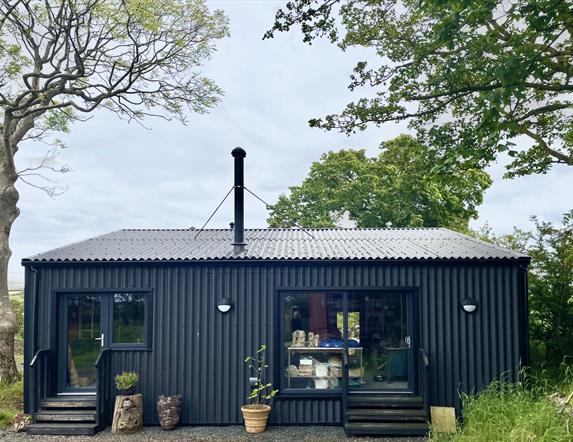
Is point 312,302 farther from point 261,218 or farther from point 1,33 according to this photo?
point 261,218

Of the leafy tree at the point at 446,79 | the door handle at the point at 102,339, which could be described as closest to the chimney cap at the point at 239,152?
the leafy tree at the point at 446,79

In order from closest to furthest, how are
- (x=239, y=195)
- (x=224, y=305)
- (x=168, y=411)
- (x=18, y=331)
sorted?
(x=168, y=411)
(x=224, y=305)
(x=239, y=195)
(x=18, y=331)

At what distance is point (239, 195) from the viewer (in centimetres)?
866

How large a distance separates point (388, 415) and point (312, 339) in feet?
5.05

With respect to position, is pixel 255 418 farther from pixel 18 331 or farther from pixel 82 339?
pixel 18 331

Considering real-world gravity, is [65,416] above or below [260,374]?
below

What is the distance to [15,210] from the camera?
11133mm

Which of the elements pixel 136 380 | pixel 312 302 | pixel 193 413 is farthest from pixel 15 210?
pixel 312 302

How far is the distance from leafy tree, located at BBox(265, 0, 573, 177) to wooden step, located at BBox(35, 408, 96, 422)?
19.9 ft

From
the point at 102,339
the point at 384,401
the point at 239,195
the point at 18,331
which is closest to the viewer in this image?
the point at 384,401

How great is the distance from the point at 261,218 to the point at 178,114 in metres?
9.73

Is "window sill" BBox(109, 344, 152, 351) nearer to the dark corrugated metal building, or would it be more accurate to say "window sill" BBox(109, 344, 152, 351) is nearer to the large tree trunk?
the dark corrugated metal building

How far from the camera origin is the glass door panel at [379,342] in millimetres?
7750

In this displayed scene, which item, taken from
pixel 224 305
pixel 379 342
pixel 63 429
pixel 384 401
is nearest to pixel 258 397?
pixel 224 305
